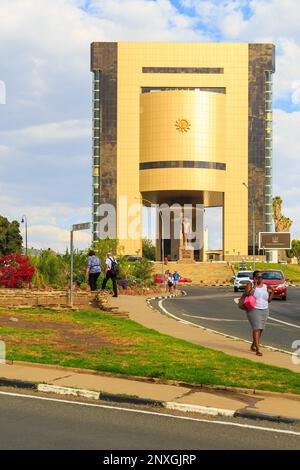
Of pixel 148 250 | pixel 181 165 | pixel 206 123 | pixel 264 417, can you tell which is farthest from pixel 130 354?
pixel 148 250

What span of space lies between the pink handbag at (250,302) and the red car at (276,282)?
73.1ft

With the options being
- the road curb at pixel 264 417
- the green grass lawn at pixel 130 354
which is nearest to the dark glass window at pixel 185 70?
the green grass lawn at pixel 130 354

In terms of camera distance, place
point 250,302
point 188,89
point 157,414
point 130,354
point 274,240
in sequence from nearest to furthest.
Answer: point 157,414 < point 130,354 < point 250,302 < point 274,240 < point 188,89

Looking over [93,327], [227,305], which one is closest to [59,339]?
[93,327]

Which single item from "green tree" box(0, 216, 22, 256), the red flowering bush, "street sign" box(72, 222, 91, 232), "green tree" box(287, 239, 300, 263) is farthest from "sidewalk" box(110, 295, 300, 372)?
"green tree" box(287, 239, 300, 263)

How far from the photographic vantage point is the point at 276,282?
37844 millimetres

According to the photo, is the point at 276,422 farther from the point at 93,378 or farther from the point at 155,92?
the point at 155,92

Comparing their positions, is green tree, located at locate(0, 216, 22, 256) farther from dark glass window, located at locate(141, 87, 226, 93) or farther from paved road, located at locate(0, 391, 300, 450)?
paved road, located at locate(0, 391, 300, 450)

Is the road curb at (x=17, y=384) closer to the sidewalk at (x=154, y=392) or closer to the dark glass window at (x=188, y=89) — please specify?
the sidewalk at (x=154, y=392)

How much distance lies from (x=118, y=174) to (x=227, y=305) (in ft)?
328

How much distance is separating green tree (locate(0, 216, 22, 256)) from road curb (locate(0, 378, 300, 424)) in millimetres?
84012

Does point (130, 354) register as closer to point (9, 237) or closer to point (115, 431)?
point (115, 431)

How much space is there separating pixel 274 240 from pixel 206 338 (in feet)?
343

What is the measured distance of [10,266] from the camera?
29656mm
